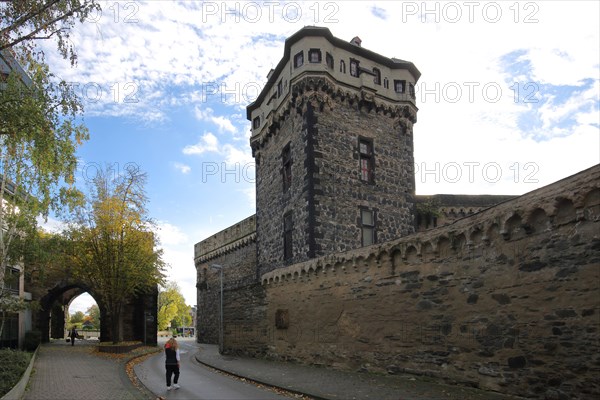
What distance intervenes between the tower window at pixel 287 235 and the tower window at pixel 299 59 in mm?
6917

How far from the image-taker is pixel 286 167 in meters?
24.2

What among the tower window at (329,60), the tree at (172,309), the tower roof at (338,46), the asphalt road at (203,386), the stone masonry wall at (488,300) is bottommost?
the tree at (172,309)

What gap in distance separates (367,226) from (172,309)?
6732 cm

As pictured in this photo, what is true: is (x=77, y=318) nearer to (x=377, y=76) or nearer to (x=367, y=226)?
(x=367, y=226)

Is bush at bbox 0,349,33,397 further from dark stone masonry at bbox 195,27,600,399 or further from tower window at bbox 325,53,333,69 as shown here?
tower window at bbox 325,53,333,69

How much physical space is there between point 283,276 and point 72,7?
12995 mm

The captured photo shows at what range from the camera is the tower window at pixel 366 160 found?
2301cm

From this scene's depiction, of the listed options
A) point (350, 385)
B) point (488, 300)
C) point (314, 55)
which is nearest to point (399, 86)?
point (314, 55)

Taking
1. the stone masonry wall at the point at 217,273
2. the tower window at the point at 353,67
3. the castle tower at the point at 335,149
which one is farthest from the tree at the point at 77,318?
the tower window at the point at 353,67

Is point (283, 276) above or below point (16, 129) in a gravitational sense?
below

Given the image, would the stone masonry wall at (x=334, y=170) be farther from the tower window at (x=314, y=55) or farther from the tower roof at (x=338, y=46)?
the tower roof at (x=338, y=46)

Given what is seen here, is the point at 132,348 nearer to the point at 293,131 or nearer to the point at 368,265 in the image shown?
the point at 293,131

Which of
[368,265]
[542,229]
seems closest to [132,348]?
[368,265]

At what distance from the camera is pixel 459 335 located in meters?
11.6
